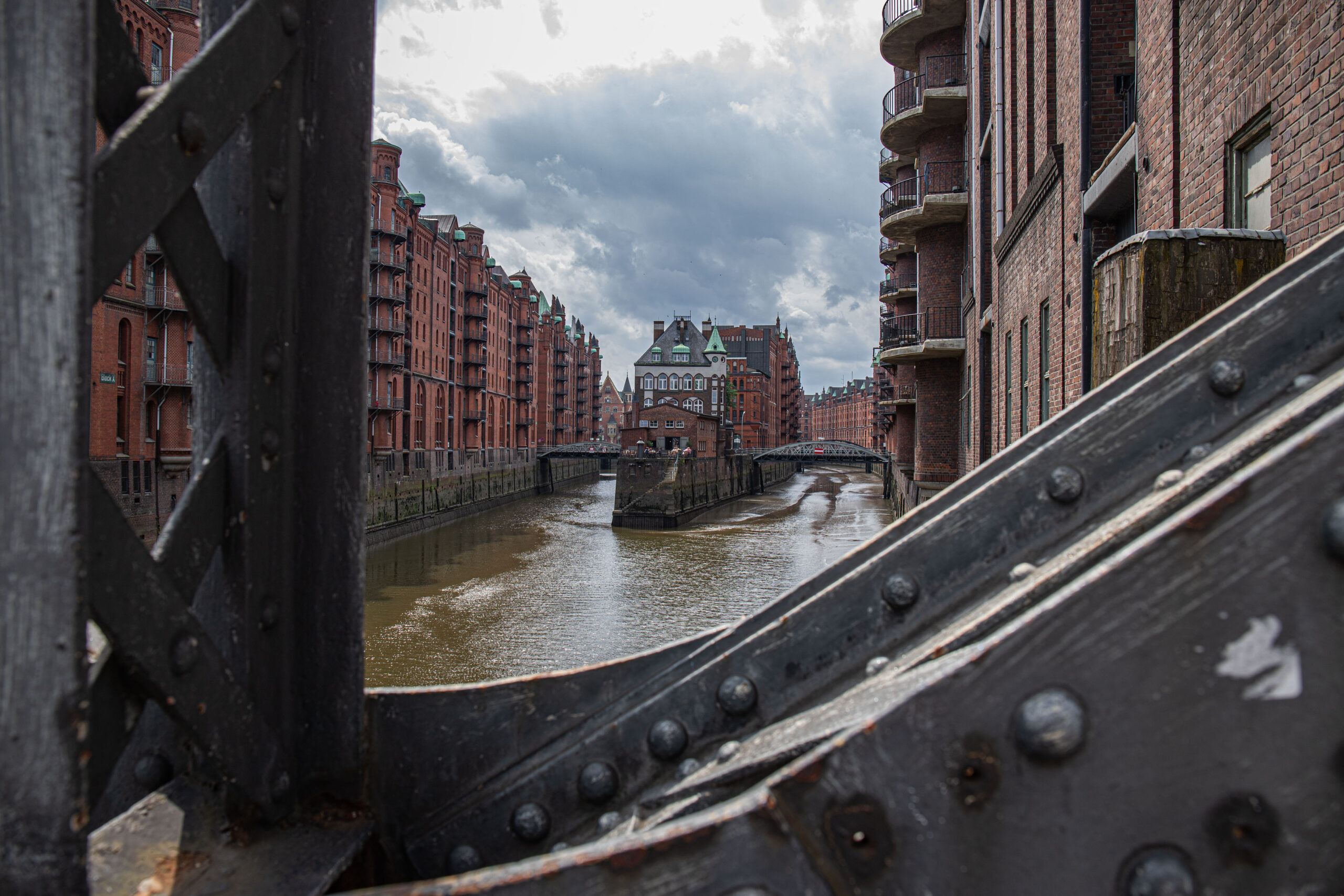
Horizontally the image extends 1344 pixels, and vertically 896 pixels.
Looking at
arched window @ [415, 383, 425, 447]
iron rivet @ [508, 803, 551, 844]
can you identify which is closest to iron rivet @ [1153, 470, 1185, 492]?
iron rivet @ [508, 803, 551, 844]

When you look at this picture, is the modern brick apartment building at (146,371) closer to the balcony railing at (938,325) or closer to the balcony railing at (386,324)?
the balcony railing at (386,324)

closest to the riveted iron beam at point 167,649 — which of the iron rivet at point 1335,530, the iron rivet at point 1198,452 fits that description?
the iron rivet at point 1335,530

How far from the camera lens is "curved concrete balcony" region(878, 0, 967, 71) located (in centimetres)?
1947

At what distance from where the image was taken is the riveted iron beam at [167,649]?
1129 mm

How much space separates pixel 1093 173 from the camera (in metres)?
8.18

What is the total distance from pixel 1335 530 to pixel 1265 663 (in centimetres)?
18

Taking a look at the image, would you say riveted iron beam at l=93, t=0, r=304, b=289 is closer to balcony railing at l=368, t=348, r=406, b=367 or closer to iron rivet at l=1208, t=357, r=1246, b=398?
iron rivet at l=1208, t=357, r=1246, b=398

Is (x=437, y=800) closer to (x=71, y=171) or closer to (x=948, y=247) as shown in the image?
(x=71, y=171)

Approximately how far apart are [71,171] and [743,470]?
66218mm

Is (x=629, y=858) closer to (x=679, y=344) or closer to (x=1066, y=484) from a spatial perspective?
(x=1066, y=484)

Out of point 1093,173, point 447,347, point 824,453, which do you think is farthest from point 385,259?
point 824,453

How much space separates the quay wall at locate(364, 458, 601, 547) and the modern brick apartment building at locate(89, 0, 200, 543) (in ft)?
20.7

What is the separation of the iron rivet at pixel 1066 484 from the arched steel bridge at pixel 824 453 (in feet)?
216

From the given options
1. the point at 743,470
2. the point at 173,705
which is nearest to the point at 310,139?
the point at 173,705
